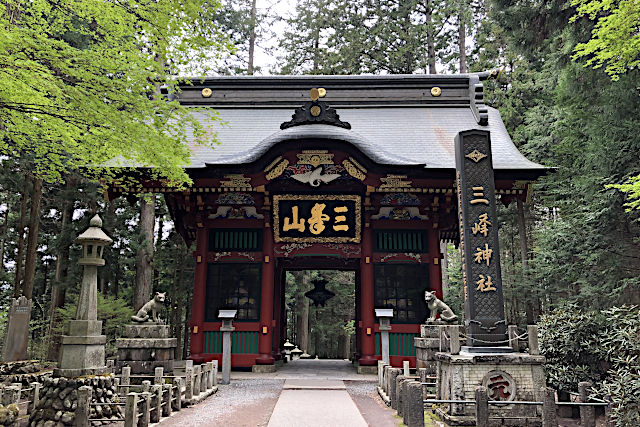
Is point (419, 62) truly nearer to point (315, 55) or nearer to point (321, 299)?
point (315, 55)

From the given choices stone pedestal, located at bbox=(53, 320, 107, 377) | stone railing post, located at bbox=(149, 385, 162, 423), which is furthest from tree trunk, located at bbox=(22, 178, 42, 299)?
stone railing post, located at bbox=(149, 385, 162, 423)

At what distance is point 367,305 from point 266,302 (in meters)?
2.70

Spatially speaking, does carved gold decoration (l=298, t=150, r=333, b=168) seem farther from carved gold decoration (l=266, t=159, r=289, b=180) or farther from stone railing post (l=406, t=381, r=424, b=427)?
stone railing post (l=406, t=381, r=424, b=427)

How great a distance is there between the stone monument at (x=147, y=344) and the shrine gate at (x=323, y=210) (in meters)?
2.11

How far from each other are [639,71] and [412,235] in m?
6.34

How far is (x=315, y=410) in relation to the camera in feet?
21.6

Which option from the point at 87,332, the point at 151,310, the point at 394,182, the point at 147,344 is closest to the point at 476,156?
the point at 394,182

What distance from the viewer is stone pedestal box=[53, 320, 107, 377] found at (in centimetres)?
630

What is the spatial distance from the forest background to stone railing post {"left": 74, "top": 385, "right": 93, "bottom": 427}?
141 inches

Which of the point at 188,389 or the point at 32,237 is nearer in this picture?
the point at 188,389

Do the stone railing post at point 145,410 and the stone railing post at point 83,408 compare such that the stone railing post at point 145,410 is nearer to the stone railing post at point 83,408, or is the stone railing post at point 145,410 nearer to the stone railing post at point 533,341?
the stone railing post at point 83,408

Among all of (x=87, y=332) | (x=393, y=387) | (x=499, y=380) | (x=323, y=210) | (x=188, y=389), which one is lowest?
(x=188, y=389)

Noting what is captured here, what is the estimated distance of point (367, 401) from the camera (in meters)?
7.72

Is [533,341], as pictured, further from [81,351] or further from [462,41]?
[462,41]
